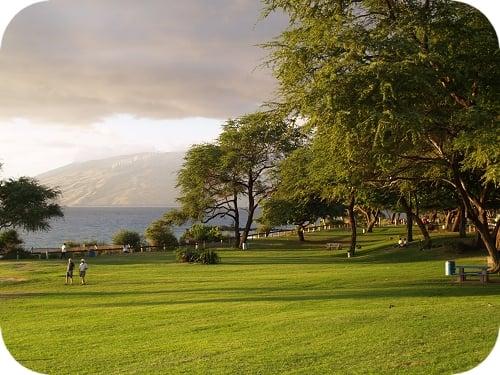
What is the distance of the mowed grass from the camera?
10.6m

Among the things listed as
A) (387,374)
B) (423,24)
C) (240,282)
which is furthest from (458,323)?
(240,282)

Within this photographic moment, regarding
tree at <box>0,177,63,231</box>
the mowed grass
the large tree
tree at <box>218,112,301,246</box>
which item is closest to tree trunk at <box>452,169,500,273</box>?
the large tree

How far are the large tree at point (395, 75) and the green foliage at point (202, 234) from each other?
38708 mm

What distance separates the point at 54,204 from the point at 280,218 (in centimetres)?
2405

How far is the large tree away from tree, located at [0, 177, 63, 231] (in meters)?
40.8

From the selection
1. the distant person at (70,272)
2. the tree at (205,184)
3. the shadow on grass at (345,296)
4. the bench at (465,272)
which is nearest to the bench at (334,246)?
the tree at (205,184)

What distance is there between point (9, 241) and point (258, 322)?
42649 millimetres

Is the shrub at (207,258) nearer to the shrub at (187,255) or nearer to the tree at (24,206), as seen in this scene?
the shrub at (187,255)

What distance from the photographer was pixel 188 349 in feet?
38.6

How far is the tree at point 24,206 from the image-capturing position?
2108 inches

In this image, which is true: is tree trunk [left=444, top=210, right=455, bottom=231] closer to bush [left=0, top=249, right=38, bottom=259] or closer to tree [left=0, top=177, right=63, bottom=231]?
bush [left=0, top=249, right=38, bottom=259]

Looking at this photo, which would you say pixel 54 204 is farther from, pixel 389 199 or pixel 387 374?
pixel 387 374

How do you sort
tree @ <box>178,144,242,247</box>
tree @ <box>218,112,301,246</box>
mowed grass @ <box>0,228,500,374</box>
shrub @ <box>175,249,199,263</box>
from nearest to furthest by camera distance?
mowed grass @ <box>0,228,500,374</box>, shrub @ <box>175,249,199,263</box>, tree @ <box>218,112,301,246</box>, tree @ <box>178,144,242,247</box>

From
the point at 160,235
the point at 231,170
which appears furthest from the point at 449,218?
the point at 160,235
